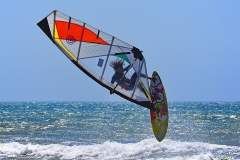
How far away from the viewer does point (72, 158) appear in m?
12.4

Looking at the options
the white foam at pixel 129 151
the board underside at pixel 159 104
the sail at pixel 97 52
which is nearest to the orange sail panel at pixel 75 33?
the sail at pixel 97 52

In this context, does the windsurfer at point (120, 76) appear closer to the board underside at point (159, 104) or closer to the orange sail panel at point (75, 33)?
the orange sail panel at point (75, 33)

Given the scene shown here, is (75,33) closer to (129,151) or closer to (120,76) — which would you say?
(120,76)

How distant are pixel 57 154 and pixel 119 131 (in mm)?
6523

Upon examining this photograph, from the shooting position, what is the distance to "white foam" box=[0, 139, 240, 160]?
12320mm

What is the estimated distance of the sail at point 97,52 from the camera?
9.98 meters

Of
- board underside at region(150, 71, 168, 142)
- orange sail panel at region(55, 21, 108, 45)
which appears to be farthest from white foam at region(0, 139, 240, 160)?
orange sail panel at region(55, 21, 108, 45)

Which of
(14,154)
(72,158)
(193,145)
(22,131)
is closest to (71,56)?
(72,158)

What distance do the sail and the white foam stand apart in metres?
2.62

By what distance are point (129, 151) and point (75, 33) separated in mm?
4389

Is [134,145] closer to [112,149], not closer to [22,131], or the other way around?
[112,149]

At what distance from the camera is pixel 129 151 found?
1309 cm

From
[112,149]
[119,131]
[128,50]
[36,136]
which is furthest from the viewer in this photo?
[119,131]

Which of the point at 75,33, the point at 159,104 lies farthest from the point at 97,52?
the point at 159,104
